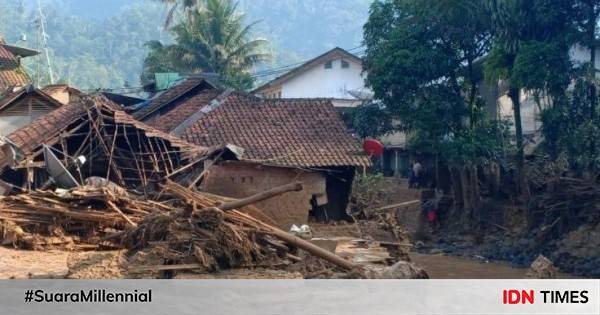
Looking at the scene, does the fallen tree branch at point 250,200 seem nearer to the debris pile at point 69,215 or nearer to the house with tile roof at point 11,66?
the debris pile at point 69,215

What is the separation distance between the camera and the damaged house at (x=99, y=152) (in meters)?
19.6

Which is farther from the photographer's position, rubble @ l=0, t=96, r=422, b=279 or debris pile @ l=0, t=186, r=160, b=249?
debris pile @ l=0, t=186, r=160, b=249

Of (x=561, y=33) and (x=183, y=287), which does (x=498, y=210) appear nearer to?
(x=561, y=33)

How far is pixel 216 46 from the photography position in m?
42.8

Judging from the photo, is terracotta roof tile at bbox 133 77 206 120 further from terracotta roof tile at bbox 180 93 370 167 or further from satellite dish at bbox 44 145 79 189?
satellite dish at bbox 44 145 79 189

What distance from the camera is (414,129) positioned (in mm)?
31047

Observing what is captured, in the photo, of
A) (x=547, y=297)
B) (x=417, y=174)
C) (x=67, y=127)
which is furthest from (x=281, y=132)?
(x=417, y=174)

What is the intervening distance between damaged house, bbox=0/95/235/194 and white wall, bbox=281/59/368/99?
82.3 ft

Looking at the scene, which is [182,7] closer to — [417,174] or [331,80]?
[331,80]

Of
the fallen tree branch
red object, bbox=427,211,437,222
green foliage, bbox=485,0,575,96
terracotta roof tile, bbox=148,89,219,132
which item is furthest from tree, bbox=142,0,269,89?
the fallen tree branch

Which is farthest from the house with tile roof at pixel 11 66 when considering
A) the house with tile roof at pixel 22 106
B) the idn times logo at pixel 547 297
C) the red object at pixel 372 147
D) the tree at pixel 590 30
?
the idn times logo at pixel 547 297

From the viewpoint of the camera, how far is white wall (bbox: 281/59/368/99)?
45.0 metres

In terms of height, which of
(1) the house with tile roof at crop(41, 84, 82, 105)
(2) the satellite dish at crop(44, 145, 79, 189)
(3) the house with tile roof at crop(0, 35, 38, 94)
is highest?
(3) the house with tile roof at crop(0, 35, 38, 94)

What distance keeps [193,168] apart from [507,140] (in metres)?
14.0
